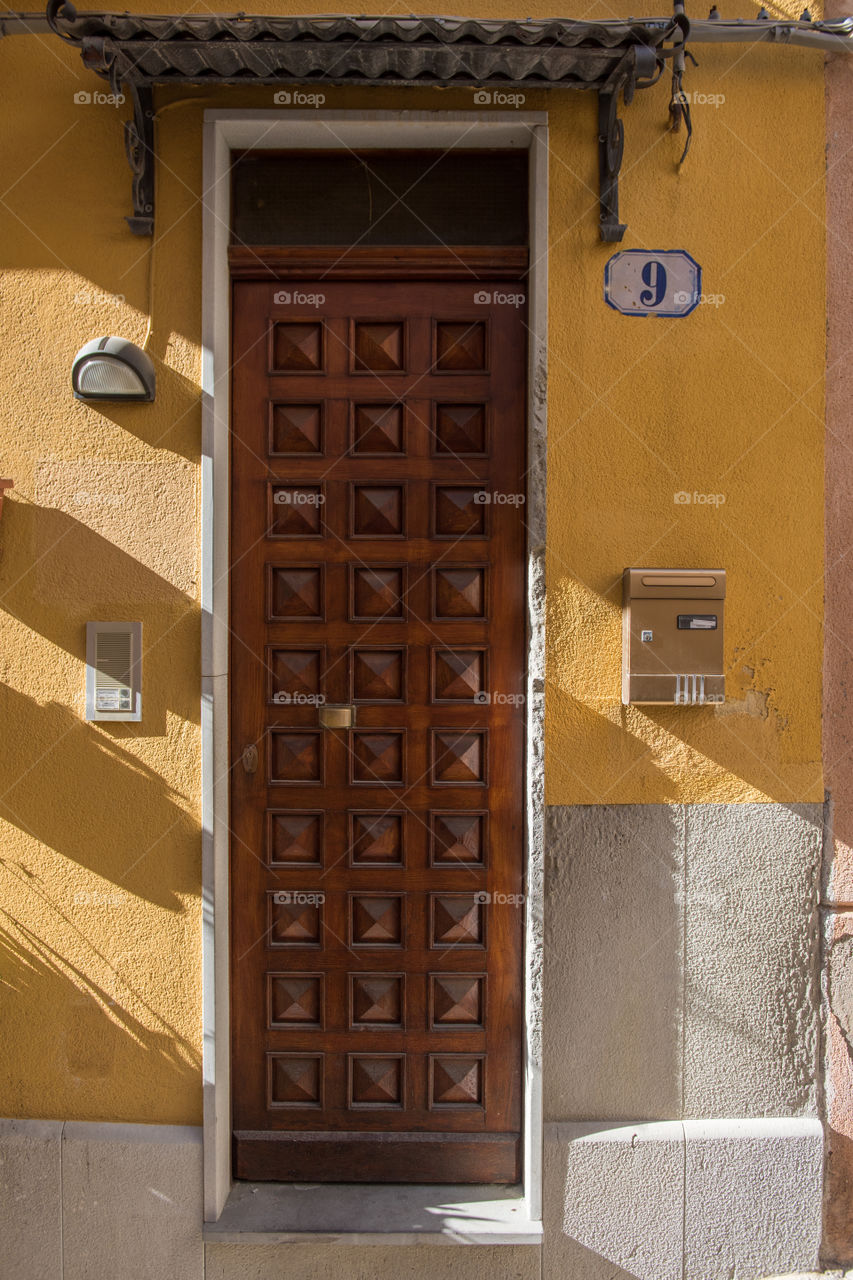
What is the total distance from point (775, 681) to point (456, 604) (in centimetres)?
128

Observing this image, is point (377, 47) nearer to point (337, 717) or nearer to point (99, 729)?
point (337, 717)

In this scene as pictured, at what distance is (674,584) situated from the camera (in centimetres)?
292

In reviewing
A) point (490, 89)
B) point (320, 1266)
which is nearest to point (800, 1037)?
point (320, 1266)

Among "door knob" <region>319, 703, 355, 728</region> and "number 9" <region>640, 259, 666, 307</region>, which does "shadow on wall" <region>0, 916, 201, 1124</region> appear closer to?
"door knob" <region>319, 703, 355, 728</region>

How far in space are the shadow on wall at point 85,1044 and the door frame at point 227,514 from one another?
0.57 feet

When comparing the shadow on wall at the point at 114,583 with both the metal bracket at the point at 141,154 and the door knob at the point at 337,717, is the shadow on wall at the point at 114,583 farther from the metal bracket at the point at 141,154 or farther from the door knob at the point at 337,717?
the metal bracket at the point at 141,154

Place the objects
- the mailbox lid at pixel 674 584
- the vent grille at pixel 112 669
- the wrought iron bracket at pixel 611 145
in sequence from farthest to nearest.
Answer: the vent grille at pixel 112 669
the mailbox lid at pixel 674 584
the wrought iron bracket at pixel 611 145

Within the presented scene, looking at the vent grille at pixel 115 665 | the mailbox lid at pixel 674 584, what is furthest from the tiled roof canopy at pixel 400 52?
the vent grille at pixel 115 665

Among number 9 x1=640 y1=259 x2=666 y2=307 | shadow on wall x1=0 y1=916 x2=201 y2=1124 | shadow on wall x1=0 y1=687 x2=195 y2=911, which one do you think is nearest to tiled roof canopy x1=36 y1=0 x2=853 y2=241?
number 9 x1=640 y1=259 x2=666 y2=307

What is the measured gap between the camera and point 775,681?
3.05m

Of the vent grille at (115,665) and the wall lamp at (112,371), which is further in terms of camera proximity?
the vent grille at (115,665)

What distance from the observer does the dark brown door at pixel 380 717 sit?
3109mm

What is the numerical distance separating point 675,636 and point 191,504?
191 centimetres

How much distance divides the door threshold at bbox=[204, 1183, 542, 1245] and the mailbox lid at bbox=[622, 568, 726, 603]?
2.39m
